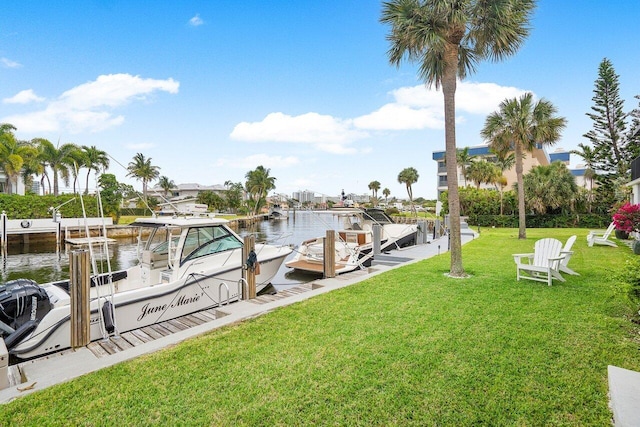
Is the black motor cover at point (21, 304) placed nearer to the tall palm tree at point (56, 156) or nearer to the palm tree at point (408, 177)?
the tall palm tree at point (56, 156)

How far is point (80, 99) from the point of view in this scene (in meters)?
16.9

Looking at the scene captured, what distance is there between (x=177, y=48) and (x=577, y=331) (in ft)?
66.0

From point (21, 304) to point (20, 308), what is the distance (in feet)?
0.21

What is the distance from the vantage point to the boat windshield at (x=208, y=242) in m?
7.98

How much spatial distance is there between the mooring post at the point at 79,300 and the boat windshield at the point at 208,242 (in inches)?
110

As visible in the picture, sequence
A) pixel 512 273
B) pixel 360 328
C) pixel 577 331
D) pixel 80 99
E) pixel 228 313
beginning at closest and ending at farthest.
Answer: pixel 577 331 → pixel 360 328 → pixel 228 313 → pixel 512 273 → pixel 80 99

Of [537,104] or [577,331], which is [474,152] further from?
[577,331]

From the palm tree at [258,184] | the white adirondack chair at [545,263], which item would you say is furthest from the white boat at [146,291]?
the palm tree at [258,184]

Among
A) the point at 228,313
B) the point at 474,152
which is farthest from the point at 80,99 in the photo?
the point at 474,152

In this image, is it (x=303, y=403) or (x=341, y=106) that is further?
(x=341, y=106)

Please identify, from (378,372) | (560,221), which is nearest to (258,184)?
(560,221)

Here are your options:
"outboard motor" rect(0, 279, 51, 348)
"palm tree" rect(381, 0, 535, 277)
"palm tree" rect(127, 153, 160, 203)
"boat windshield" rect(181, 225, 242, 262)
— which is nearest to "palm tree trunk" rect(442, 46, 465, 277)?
"palm tree" rect(381, 0, 535, 277)

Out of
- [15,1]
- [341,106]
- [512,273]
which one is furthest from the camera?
[341,106]

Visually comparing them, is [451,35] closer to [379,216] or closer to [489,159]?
[379,216]
